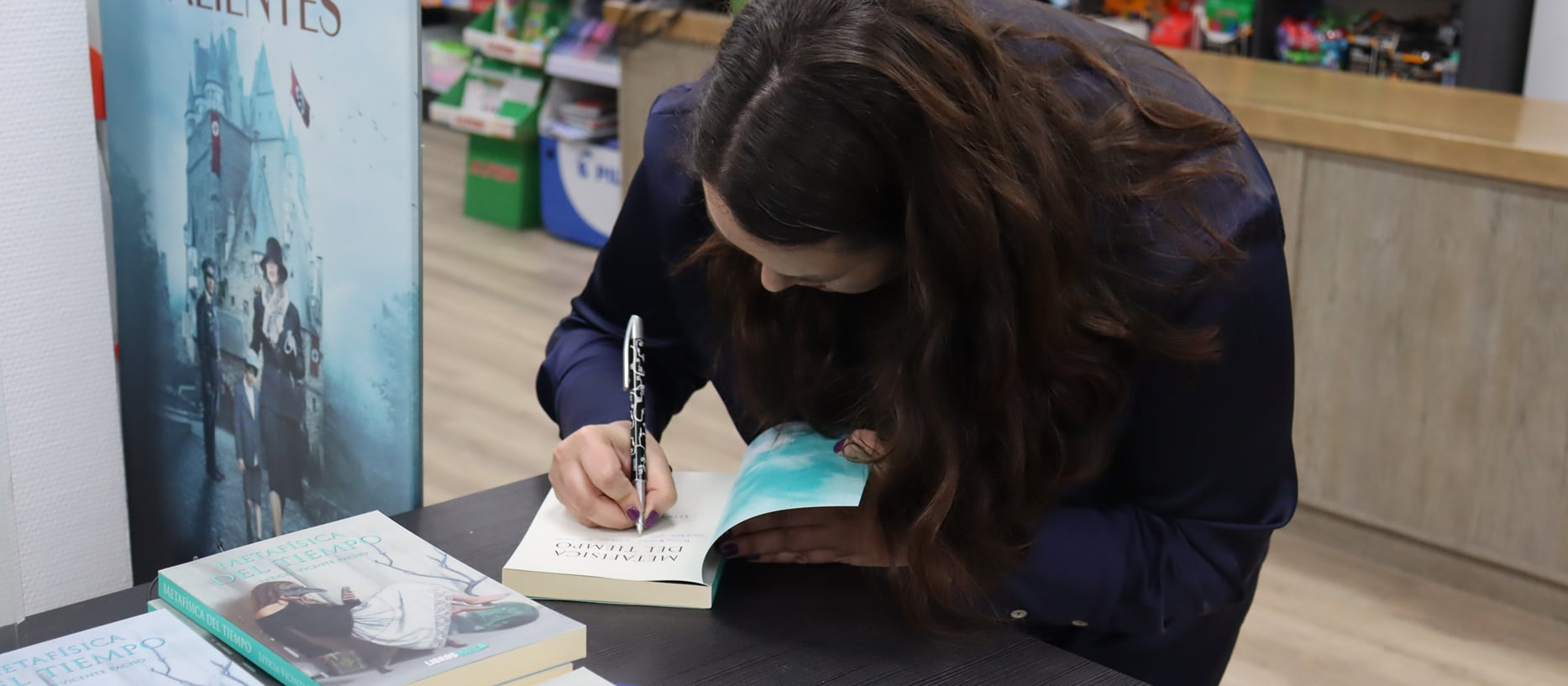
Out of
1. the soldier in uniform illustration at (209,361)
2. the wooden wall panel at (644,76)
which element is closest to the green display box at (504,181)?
the wooden wall panel at (644,76)

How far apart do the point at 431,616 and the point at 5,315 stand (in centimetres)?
79

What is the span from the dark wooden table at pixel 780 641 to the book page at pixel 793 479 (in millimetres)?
70

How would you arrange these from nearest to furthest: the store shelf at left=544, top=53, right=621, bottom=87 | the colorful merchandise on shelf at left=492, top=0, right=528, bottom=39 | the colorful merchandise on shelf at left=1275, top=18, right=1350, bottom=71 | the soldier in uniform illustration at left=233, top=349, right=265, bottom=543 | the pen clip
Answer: the pen clip
the soldier in uniform illustration at left=233, top=349, right=265, bottom=543
the colorful merchandise on shelf at left=1275, top=18, right=1350, bottom=71
the store shelf at left=544, top=53, right=621, bottom=87
the colorful merchandise on shelf at left=492, top=0, right=528, bottom=39

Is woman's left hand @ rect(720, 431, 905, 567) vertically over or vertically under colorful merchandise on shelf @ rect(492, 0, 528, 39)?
over

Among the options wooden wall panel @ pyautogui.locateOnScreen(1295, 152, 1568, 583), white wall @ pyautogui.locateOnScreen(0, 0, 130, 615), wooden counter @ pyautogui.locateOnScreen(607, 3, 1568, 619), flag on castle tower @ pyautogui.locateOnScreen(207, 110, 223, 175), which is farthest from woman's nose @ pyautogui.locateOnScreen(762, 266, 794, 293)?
wooden wall panel @ pyautogui.locateOnScreen(1295, 152, 1568, 583)

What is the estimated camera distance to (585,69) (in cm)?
460

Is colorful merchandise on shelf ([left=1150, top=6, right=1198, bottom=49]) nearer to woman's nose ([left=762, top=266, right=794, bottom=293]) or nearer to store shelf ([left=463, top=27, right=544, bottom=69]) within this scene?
store shelf ([left=463, top=27, right=544, bottom=69])

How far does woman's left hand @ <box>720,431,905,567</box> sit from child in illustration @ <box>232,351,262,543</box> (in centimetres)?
61

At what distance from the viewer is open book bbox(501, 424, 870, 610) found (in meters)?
1.07

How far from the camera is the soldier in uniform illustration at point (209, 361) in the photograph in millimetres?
1491

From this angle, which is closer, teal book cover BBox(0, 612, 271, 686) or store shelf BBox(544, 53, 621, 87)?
teal book cover BBox(0, 612, 271, 686)

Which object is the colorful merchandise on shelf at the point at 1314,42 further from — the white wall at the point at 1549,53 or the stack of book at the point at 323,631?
the stack of book at the point at 323,631

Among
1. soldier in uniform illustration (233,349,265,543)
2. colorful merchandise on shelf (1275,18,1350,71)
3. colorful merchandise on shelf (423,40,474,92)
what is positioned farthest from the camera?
colorful merchandise on shelf (423,40,474,92)

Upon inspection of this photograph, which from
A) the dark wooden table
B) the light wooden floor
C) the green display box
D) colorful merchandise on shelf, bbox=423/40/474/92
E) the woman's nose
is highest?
the woman's nose
